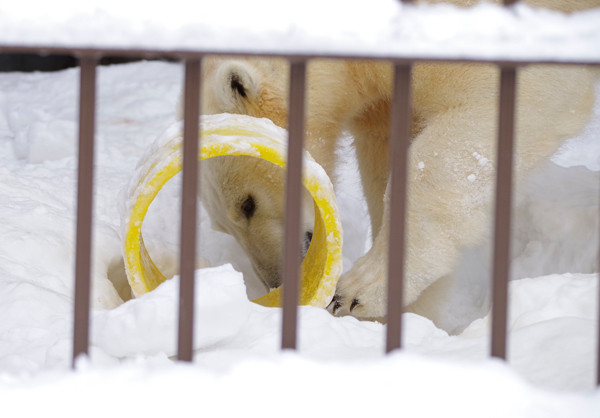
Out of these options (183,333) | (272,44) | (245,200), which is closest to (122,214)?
(245,200)

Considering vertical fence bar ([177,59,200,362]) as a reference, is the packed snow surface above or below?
below

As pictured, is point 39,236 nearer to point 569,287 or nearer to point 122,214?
point 122,214

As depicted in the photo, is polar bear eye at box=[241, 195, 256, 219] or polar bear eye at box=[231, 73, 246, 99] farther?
polar bear eye at box=[241, 195, 256, 219]

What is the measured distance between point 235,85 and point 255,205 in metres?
0.48

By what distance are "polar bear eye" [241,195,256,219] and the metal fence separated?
1770mm

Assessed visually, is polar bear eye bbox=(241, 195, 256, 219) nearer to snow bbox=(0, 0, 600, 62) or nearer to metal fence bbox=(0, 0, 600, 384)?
metal fence bbox=(0, 0, 600, 384)

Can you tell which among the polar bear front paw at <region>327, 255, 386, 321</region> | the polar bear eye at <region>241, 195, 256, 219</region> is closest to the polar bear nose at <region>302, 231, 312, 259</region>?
the polar bear eye at <region>241, 195, 256, 219</region>

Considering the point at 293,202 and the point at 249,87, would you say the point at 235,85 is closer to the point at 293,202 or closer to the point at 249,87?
the point at 249,87

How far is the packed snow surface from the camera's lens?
107 cm

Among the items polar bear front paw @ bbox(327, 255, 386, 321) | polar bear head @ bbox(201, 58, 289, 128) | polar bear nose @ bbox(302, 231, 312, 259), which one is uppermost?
polar bear head @ bbox(201, 58, 289, 128)

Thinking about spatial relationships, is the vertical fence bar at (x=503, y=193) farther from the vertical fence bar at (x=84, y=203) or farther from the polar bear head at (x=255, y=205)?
the polar bear head at (x=255, y=205)

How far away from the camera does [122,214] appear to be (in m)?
2.45

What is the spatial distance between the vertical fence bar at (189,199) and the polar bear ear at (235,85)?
1.57 metres

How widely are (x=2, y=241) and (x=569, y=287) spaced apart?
178 cm
